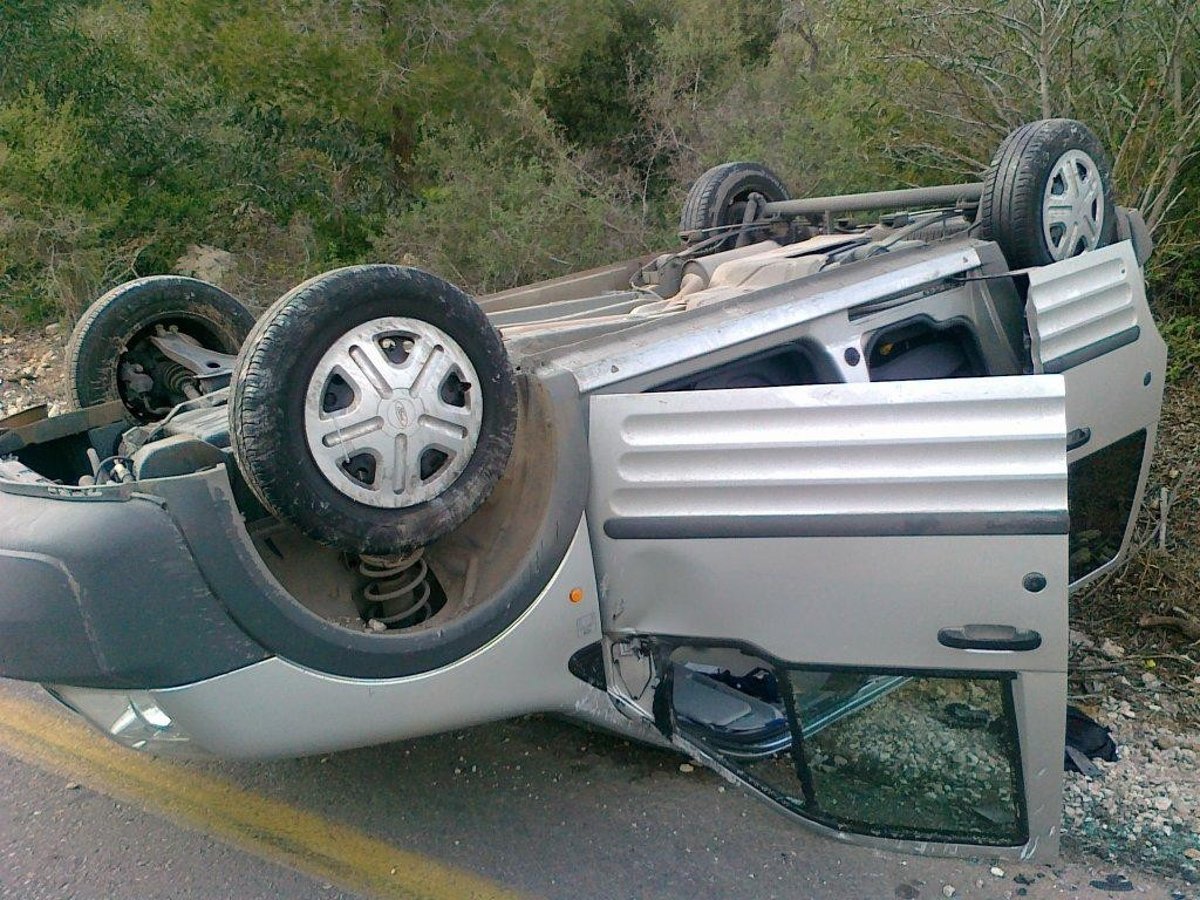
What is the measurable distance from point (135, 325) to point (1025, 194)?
318 centimetres

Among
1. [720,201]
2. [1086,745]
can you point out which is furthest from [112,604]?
[720,201]

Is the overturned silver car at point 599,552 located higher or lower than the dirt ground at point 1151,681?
higher

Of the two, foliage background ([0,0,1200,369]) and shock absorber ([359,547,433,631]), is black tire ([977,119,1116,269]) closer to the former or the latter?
shock absorber ([359,547,433,631])

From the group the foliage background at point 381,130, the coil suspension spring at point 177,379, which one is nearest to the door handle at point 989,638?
the coil suspension spring at point 177,379

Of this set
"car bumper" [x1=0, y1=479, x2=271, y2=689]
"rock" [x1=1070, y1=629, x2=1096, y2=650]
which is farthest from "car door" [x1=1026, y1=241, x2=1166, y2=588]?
"car bumper" [x1=0, y1=479, x2=271, y2=689]

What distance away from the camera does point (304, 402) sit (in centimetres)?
233

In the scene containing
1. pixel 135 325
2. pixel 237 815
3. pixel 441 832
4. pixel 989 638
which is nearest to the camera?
pixel 989 638

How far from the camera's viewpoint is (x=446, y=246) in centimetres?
1019

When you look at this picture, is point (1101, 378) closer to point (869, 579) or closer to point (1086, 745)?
point (1086, 745)

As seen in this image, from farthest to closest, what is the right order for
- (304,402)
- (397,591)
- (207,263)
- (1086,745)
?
1. (207,263)
2. (1086,745)
3. (397,591)
4. (304,402)

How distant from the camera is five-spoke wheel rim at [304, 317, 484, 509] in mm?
2367

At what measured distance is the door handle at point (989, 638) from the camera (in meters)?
2.44

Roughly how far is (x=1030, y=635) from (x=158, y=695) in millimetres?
2039

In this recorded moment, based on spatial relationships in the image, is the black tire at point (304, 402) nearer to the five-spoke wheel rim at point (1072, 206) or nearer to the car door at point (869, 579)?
the car door at point (869, 579)
